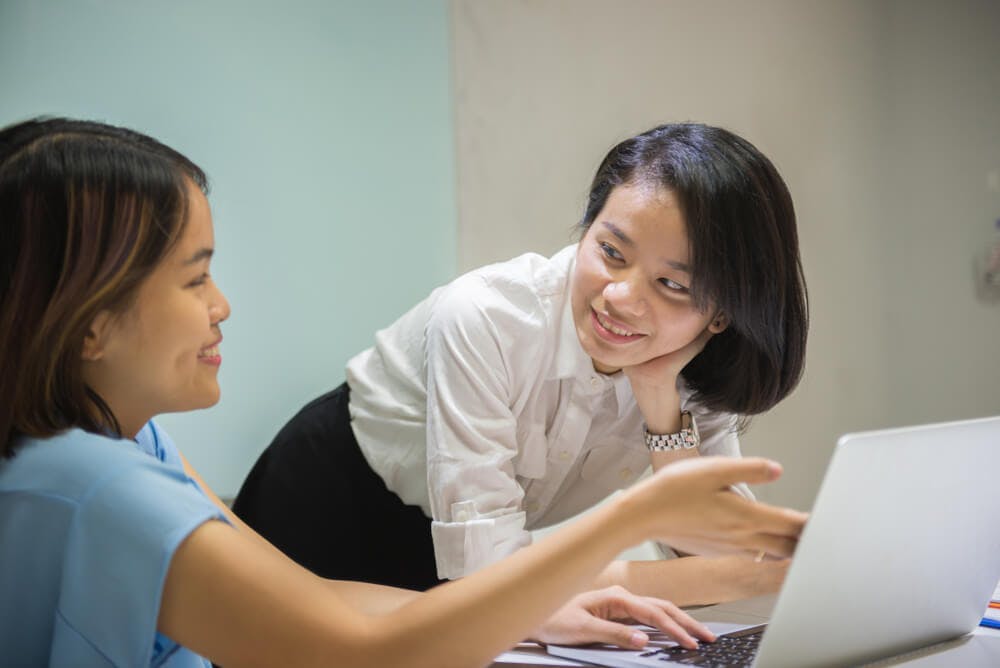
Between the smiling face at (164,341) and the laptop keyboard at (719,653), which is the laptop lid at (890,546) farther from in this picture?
the smiling face at (164,341)

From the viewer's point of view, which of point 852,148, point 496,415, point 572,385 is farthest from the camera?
point 852,148

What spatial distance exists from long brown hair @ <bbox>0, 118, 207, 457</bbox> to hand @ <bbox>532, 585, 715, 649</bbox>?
486mm

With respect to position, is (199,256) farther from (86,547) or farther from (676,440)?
(676,440)

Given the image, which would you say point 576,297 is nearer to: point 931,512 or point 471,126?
point 931,512

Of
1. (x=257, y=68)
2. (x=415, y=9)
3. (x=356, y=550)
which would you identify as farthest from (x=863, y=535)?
(x=415, y=9)

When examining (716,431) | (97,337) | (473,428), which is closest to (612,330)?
(473,428)

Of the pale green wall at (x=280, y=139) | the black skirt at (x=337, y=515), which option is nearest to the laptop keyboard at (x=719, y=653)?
the black skirt at (x=337, y=515)

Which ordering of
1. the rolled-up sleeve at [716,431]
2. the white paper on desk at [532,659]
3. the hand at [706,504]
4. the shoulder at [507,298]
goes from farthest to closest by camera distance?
the rolled-up sleeve at [716,431] → the shoulder at [507,298] → the white paper on desk at [532,659] → the hand at [706,504]

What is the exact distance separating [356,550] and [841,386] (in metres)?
2.35

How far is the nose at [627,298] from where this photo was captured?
4.22 ft

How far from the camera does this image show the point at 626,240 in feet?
4.26

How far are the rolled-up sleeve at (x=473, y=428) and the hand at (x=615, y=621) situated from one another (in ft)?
0.57

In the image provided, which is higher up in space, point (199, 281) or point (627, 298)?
point (199, 281)

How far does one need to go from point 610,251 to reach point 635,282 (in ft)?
0.22
